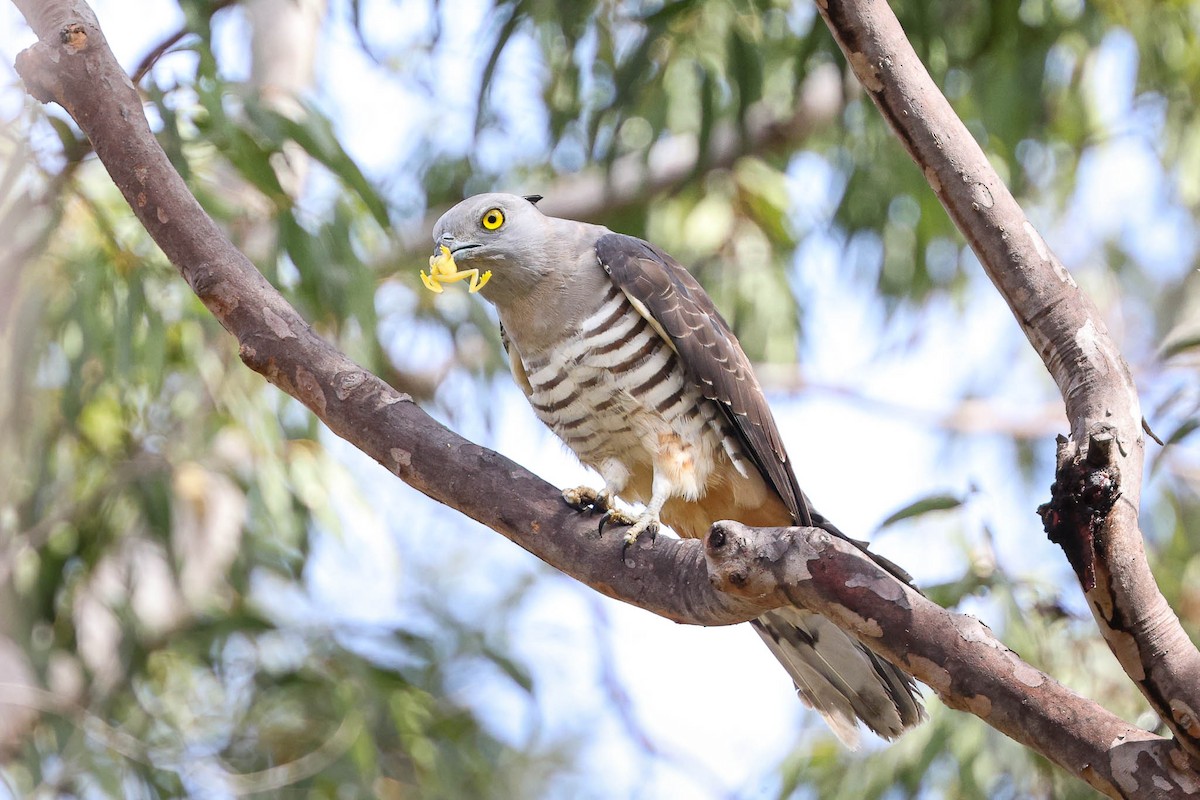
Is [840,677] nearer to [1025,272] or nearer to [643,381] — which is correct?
[643,381]

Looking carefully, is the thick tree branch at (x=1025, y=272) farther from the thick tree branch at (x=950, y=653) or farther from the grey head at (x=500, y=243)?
the grey head at (x=500, y=243)

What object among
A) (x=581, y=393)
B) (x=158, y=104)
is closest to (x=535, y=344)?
(x=581, y=393)

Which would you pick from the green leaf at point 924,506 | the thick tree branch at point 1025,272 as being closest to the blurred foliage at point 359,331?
the green leaf at point 924,506

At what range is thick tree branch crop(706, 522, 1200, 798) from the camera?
1.89 metres

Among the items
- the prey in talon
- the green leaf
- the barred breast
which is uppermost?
the barred breast

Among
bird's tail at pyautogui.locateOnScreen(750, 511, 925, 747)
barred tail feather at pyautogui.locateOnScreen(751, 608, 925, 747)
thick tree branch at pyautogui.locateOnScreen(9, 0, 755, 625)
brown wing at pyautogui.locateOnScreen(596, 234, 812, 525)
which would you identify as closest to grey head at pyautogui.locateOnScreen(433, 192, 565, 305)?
brown wing at pyautogui.locateOnScreen(596, 234, 812, 525)

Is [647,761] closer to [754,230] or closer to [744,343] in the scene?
[744,343]

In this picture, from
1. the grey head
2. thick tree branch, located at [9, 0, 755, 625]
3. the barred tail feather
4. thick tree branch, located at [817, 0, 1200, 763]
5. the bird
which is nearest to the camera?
thick tree branch, located at [817, 0, 1200, 763]

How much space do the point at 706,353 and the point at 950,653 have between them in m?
1.39

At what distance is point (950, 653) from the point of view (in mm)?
1977

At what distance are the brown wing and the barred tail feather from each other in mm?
286

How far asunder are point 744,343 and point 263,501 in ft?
9.04

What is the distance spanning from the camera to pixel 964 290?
22.6 ft

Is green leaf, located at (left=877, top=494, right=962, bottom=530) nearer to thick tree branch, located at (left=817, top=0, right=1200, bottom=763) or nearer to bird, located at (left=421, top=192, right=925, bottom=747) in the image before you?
bird, located at (left=421, top=192, right=925, bottom=747)
